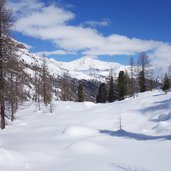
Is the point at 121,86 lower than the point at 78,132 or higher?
higher

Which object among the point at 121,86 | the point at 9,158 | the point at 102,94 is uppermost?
the point at 121,86

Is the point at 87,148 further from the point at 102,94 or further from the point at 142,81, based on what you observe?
the point at 102,94

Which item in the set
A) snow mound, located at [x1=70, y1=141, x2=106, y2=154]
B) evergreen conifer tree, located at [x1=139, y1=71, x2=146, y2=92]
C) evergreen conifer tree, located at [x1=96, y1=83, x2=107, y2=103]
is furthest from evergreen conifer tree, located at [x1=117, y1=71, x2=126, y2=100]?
snow mound, located at [x1=70, y1=141, x2=106, y2=154]

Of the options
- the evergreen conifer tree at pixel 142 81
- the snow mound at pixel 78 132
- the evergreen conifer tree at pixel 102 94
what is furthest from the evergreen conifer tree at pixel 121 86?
the snow mound at pixel 78 132

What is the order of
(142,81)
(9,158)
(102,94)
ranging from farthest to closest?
(102,94)
(142,81)
(9,158)

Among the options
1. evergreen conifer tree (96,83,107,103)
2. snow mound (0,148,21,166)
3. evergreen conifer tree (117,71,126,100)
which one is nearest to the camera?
snow mound (0,148,21,166)

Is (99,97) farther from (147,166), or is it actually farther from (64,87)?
(147,166)

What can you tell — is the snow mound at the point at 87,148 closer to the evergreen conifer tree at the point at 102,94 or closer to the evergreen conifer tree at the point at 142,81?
the evergreen conifer tree at the point at 142,81

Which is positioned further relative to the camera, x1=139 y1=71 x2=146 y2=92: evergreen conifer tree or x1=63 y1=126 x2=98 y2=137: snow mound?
x1=139 y1=71 x2=146 y2=92: evergreen conifer tree

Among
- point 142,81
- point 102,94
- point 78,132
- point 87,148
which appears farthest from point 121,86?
point 87,148

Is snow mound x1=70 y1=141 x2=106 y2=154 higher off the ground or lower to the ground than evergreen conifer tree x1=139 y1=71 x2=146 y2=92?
lower

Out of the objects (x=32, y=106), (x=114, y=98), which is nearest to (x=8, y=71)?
(x=32, y=106)

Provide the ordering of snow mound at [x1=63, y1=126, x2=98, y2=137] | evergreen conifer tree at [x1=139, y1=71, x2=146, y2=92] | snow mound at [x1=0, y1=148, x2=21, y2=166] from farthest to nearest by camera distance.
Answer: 1. evergreen conifer tree at [x1=139, y1=71, x2=146, y2=92]
2. snow mound at [x1=63, y1=126, x2=98, y2=137]
3. snow mound at [x1=0, y1=148, x2=21, y2=166]

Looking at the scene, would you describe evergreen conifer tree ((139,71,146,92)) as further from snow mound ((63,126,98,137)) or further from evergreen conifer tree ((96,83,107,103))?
snow mound ((63,126,98,137))
